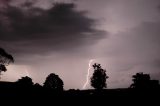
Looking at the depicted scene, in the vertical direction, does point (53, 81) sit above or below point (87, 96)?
above

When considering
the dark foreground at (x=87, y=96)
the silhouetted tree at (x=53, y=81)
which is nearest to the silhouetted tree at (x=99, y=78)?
the silhouetted tree at (x=53, y=81)

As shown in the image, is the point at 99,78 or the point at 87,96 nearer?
the point at 87,96

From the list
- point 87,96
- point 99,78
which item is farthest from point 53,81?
point 87,96

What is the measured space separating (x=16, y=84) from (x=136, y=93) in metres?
8.57

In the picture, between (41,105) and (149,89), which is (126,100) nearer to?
(149,89)

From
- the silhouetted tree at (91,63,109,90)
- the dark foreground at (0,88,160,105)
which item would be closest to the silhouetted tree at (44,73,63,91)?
the silhouetted tree at (91,63,109,90)

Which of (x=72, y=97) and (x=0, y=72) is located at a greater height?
(x=0, y=72)

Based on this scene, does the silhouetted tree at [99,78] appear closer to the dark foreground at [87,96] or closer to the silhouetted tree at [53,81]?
the silhouetted tree at [53,81]

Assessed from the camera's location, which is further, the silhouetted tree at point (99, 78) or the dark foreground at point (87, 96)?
the silhouetted tree at point (99, 78)

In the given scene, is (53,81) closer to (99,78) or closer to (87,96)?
(99,78)

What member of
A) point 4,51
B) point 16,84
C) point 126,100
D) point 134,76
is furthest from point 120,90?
point 134,76

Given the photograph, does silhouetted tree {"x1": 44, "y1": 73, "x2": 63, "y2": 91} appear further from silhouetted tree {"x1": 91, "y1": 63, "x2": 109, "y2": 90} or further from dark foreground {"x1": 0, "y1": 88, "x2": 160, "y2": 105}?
dark foreground {"x1": 0, "y1": 88, "x2": 160, "y2": 105}

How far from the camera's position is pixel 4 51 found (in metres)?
49.4

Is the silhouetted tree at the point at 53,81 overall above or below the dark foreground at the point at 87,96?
above
